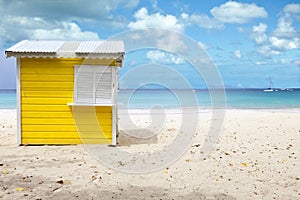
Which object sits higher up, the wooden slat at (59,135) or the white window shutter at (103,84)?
the white window shutter at (103,84)

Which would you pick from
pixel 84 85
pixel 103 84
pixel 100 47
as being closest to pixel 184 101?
pixel 100 47

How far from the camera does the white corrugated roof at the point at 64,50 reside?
789 cm

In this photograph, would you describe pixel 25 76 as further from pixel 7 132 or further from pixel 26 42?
pixel 7 132

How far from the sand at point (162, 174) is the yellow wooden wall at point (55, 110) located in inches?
13.5

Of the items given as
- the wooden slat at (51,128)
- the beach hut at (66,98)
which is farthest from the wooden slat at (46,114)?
the wooden slat at (51,128)

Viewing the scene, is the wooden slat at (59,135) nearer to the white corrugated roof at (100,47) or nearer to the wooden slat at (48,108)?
the wooden slat at (48,108)

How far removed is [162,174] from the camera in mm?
5844

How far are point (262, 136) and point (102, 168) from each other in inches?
230

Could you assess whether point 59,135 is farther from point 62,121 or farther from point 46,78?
point 46,78

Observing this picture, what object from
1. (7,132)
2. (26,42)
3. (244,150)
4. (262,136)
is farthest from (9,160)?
(262,136)

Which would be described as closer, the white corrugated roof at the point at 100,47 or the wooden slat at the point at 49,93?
the white corrugated roof at the point at 100,47

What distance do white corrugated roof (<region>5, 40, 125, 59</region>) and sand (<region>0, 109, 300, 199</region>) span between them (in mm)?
2282

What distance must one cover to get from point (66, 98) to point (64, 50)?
3.92 ft

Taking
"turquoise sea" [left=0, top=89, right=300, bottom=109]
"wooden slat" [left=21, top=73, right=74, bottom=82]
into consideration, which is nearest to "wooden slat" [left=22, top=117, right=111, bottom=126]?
"wooden slat" [left=21, top=73, right=74, bottom=82]
